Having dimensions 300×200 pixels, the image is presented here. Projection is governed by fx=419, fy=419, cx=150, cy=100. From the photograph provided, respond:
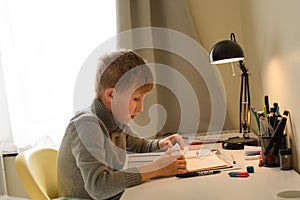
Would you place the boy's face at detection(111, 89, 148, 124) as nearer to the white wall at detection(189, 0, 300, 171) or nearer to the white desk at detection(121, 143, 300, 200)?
the white desk at detection(121, 143, 300, 200)

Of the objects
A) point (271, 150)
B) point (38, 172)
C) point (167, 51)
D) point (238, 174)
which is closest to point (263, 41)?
point (271, 150)

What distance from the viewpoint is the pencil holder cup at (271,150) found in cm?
127

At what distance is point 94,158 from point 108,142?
0.56 ft

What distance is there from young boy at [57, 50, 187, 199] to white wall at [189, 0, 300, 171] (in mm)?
401

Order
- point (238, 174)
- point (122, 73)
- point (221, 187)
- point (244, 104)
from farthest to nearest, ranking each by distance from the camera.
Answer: point (244, 104) → point (122, 73) → point (238, 174) → point (221, 187)

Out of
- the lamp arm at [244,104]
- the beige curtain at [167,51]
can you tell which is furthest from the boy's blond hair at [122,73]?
the beige curtain at [167,51]

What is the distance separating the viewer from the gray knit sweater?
1.23 meters

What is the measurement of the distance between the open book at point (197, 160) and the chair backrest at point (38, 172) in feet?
0.99

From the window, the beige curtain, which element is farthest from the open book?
the window

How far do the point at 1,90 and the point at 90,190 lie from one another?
4.41 ft

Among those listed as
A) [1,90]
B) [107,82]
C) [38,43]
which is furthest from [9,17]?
[107,82]

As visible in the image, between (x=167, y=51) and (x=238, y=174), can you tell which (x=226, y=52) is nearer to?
(x=238, y=174)

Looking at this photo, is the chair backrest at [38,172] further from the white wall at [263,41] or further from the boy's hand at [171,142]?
the white wall at [263,41]

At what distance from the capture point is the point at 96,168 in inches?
48.6
